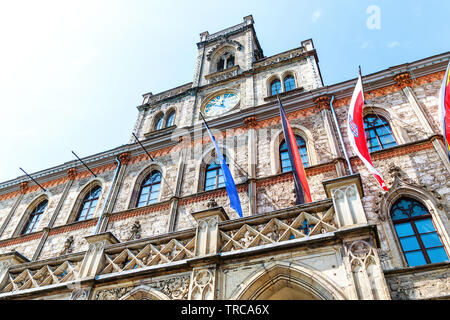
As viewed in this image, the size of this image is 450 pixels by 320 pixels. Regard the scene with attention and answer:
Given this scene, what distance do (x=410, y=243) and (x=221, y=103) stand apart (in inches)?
442

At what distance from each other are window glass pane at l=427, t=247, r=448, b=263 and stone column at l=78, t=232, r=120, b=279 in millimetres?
7789

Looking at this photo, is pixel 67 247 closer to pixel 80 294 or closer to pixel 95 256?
pixel 95 256

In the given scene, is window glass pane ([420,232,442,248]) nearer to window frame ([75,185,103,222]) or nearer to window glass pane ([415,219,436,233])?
window glass pane ([415,219,436,233])

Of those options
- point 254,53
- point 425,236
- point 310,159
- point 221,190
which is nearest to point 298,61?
point 254,53

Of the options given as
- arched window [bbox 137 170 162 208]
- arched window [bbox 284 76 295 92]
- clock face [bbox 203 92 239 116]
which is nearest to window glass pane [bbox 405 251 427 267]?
arched window [bbox 137 170 162 208]

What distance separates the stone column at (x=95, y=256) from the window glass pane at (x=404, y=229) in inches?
292

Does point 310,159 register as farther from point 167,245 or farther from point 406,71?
point 167,245

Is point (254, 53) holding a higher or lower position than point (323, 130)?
Answer: higher

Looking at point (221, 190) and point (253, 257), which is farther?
point (221, 190)

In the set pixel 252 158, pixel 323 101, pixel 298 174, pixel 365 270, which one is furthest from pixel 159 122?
A: pixel 365 270

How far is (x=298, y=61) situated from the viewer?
57.8 ft

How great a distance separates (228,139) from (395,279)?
862 cm

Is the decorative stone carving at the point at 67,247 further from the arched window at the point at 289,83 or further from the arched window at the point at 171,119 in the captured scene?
the arched window at the point at 289,83

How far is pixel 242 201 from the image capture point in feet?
39.3
